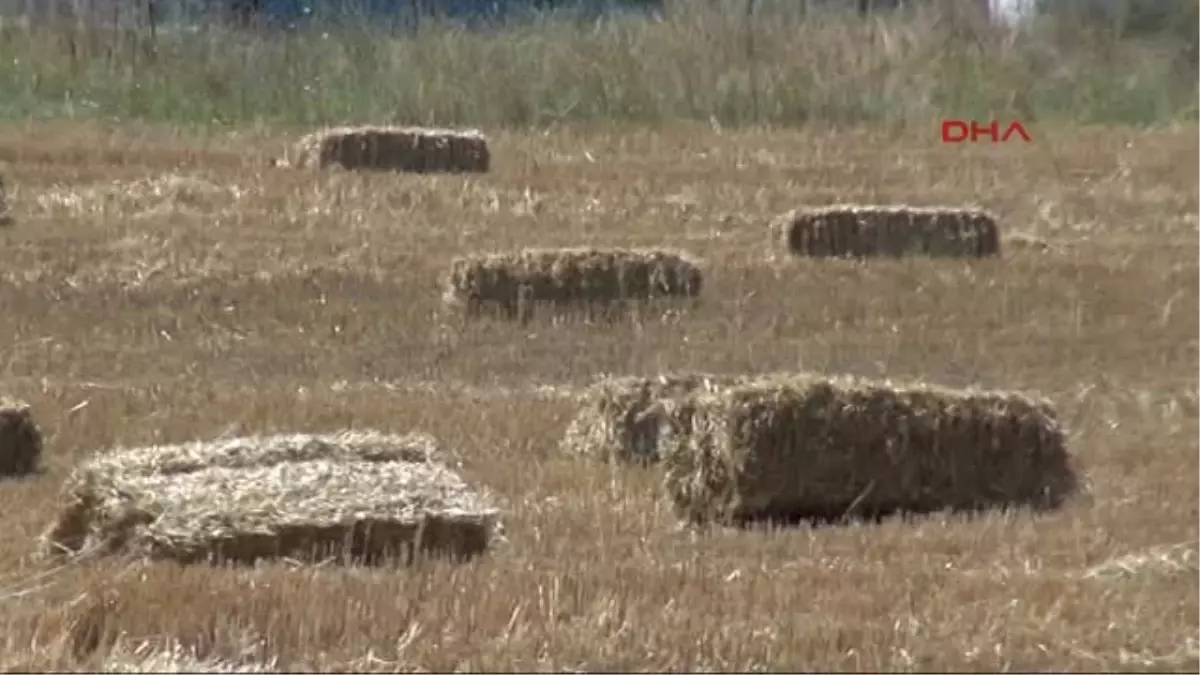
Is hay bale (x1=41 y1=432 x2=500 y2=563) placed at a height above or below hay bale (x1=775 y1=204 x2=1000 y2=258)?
above

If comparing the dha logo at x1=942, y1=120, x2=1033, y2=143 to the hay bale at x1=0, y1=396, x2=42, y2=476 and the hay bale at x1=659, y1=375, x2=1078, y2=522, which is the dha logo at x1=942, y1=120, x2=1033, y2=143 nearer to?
the hay bale at x1=659, y1=375, x2=1078, y2=522

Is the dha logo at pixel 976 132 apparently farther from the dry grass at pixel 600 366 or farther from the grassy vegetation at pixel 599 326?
the dry grass at pixel 600 366

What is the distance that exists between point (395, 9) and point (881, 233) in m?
15.7

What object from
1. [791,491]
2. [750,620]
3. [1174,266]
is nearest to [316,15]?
[1174,266]

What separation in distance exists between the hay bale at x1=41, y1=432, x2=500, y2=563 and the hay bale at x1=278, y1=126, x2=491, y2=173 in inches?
335

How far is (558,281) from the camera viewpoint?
36.0ft


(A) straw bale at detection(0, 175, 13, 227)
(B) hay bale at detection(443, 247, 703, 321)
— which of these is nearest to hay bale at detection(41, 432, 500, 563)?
(B) hay bale at detection(443, 247, 703, 321)

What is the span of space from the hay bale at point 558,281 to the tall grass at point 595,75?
7.50 meters

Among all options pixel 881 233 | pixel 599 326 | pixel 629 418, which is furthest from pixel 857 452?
pixel 881 233

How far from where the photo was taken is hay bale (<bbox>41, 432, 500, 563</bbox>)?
5.85m

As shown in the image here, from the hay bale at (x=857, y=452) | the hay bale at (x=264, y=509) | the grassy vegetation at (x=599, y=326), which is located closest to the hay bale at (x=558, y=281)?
the grassy vegetation at (x=599, y=326)

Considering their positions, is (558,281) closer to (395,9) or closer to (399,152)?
(399,152)

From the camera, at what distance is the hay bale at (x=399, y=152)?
49.0 ft

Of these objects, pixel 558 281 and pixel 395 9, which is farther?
pixel 395 9
